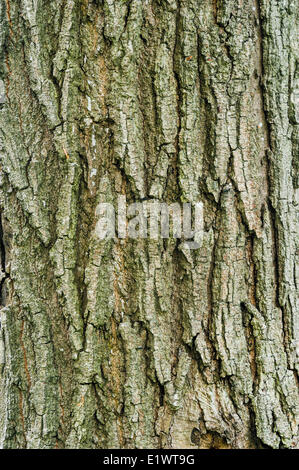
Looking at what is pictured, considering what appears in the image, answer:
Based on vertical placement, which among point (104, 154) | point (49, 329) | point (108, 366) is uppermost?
point (104, 154)

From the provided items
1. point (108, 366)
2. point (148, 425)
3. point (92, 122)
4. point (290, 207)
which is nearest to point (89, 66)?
point (92, 122)

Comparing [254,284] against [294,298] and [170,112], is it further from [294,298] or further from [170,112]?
[170,112]

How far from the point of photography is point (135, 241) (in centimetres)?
144

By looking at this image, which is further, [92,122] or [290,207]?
[290,207]

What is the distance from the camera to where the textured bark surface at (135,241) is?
4.68ft

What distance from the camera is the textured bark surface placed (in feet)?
4.68

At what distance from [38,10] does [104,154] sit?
548 mm

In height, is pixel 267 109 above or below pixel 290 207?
above

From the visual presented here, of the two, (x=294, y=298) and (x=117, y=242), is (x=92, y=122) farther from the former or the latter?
(x=294, y=298)

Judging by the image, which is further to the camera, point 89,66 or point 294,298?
point 294,298

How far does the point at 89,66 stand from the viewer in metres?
1.42

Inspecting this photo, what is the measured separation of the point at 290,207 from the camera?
1545 millimetres

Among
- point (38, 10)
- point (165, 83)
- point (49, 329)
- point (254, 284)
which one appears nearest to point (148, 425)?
point (49, 329)

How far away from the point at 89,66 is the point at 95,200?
0.45 m
